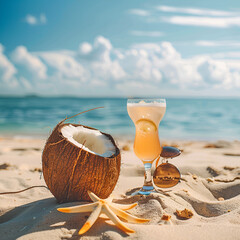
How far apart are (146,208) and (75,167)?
67 centimetres

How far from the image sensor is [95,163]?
2.39 meters

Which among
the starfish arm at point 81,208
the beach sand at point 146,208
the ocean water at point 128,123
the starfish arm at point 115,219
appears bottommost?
the ocean water at point 128,123

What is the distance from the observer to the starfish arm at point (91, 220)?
1.85 meters

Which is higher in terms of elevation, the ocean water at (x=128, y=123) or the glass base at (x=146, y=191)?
the glass base at (x=146, y=191)

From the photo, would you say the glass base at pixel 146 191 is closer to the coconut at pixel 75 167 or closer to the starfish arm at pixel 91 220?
the coconut at pixel 75 167

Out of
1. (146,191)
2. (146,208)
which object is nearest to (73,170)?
(146,208)

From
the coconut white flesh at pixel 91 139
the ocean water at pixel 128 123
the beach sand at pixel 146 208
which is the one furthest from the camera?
the ocean water at pixel 128 123

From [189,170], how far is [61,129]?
2.16m

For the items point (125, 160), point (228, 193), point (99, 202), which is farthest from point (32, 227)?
point (125, 160)

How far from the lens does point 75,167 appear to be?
7.78 ft

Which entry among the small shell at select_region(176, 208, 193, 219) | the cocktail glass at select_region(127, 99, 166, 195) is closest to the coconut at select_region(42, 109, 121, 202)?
the cocktail glass at select_region(127, 99, 166, 195)

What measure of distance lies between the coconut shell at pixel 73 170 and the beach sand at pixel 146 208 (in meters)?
0.13

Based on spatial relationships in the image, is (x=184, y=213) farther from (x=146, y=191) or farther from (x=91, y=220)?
(x=91, y=220)

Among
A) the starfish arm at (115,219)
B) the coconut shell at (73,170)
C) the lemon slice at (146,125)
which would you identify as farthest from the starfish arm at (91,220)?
the lemon slice at (146,125)
